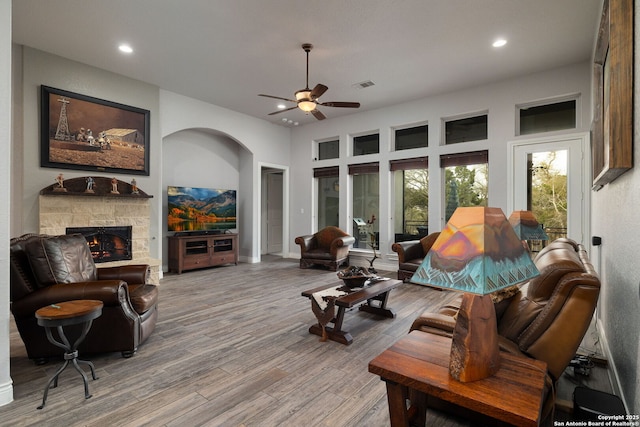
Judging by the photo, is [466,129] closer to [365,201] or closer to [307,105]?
[365,201]

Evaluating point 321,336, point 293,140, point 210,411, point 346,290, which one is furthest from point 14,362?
point 293,140

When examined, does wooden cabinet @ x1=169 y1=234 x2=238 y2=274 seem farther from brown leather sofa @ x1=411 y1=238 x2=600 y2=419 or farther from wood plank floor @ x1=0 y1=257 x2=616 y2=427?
brown leather sofa @ x1=411 y1=238 x2=600 y2=419

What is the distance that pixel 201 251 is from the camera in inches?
257

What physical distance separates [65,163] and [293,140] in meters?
4.93

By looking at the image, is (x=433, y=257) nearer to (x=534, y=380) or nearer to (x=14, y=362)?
(x=534, y=380)

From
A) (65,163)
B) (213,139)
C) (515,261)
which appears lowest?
(515,261)

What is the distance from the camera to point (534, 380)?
128 cm

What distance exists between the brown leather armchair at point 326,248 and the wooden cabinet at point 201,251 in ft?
5.00

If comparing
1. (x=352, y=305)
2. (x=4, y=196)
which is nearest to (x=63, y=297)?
(x=4, y=196)

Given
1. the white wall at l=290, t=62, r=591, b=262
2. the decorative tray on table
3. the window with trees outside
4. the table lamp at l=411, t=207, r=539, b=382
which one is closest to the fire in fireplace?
the decorative tray on table

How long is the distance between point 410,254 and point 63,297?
4.84m

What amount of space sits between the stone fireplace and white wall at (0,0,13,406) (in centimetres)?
294

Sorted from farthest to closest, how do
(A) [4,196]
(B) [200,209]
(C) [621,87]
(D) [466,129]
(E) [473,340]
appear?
1. (B) [200,209]
2. (D) [466,129]
3. (A) [4,196]
4. (C) [621,87]
5. (E) [473,340]

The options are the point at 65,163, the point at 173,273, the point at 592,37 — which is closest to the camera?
the point at 592,37
